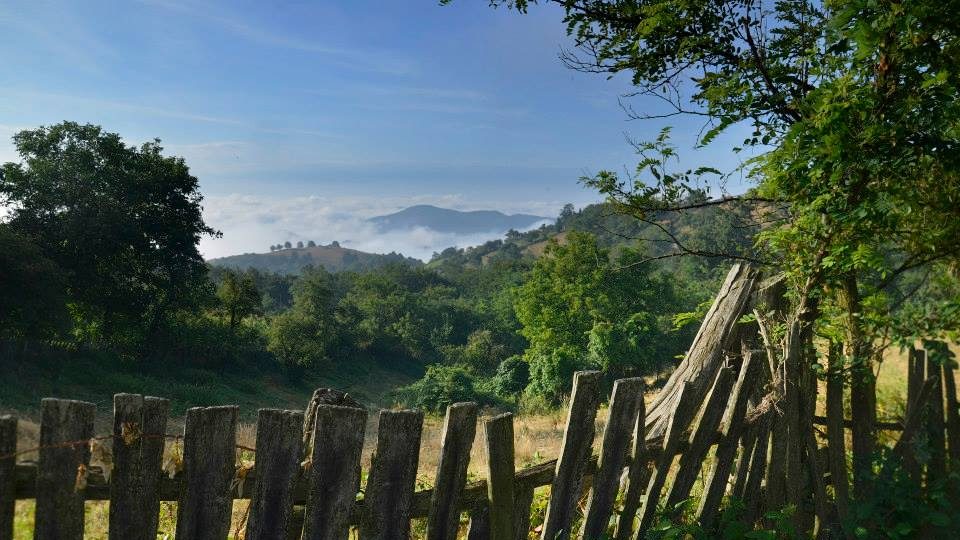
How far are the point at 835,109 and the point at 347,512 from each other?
311cm

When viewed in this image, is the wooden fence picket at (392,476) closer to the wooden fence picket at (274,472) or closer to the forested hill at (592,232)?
the wooden fence picket at (274,472)

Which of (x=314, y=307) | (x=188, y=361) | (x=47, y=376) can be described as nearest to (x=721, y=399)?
(x=47, y=376)

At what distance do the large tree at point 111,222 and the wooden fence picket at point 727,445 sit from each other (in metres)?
31.4

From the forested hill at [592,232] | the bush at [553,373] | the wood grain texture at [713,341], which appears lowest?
the bush at [553,373]

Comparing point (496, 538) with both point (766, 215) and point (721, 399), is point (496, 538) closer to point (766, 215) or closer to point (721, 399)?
point (721, 399)

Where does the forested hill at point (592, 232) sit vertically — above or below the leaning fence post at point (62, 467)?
above

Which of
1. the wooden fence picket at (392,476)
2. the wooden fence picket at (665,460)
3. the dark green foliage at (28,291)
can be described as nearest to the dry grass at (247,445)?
the wooden fence picket at (392,476)

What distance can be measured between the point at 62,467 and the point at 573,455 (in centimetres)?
225

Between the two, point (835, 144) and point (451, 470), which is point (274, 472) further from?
point (835, 144)

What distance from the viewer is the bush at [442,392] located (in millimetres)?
34500

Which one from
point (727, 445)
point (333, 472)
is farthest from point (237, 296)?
point (333, 472)

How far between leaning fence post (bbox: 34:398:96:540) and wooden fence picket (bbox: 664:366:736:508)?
3.07 m

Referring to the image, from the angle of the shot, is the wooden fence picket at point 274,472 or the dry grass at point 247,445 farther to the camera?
the dry grass at point 247,445

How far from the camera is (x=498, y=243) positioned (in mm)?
198000
